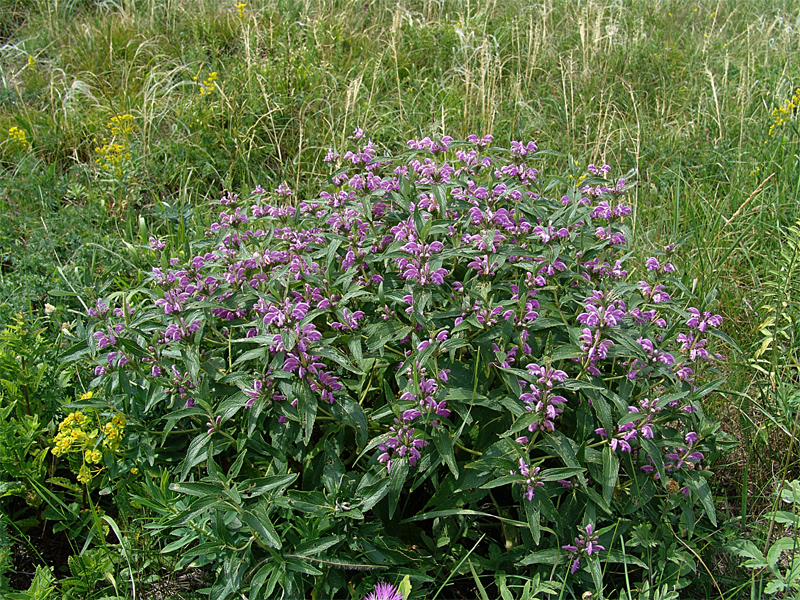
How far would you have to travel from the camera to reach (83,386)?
276cm

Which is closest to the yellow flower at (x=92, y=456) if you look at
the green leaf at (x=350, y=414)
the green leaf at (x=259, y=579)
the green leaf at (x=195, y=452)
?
the green leaf at (x=195, y=452)

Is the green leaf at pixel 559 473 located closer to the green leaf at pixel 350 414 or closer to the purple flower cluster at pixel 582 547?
the purple flower cluster at pixel 582 547

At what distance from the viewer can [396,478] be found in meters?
1.90

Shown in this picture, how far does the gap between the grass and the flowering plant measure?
2.42ft

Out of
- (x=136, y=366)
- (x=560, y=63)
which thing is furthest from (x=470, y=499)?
(x=560, y=63)

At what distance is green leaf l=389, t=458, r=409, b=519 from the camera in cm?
190

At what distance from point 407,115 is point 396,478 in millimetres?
3404

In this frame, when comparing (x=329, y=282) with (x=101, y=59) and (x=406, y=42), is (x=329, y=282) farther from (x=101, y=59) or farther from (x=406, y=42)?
(x=101, y=59)

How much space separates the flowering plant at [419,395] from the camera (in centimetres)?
192

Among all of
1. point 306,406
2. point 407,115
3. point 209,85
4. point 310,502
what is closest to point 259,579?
point 310,502

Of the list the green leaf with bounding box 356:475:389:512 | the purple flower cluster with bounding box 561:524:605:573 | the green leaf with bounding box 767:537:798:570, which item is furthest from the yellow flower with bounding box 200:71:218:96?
the green leaf with bounding box 767:537:798:570

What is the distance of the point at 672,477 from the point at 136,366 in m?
1.87

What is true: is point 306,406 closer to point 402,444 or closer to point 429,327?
point 402,444

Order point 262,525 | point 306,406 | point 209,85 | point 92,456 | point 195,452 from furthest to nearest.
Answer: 1. point 209,85
2. point 92,456
3. point 195,452
4. point 306,406
5. point 262,525
